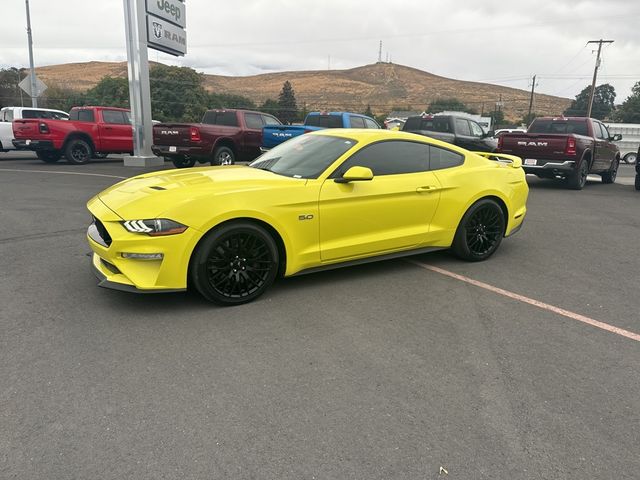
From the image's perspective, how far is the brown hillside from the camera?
144 m

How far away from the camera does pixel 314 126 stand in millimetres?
13359

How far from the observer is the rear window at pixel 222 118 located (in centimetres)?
1426

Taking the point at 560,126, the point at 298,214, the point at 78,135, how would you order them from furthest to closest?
the point at 78,135
the point at 560,126
the point at 298,214

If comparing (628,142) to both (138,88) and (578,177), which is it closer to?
(578,177)

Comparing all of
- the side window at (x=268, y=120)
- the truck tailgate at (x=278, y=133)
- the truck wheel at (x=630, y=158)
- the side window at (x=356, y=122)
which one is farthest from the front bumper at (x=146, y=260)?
the truck wheel at (x=630, y=158)

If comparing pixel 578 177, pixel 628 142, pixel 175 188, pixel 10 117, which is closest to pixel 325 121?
pixel 578 177

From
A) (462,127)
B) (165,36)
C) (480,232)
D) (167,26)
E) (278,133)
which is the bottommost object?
(480,232)

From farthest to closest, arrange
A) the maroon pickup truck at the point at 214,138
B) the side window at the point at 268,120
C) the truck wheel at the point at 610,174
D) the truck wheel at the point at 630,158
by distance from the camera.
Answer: the truck wheel at the point at 630,158, the side window at the point at 268,120, the truck wheel at the point at 610,174, the maroon pickup truck at the point at 214,138

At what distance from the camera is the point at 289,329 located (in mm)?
3803

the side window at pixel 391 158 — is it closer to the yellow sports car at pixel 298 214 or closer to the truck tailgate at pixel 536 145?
the yellow sports car at pixel 298 214

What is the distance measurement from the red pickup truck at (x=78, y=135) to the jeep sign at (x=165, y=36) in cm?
273

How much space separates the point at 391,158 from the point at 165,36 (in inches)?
602

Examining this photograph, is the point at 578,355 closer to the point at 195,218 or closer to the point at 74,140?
the point at 195,218

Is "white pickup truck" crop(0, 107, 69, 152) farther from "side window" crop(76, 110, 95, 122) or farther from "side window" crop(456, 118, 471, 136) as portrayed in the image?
"side window" crop(456, 118, 471, 136)
